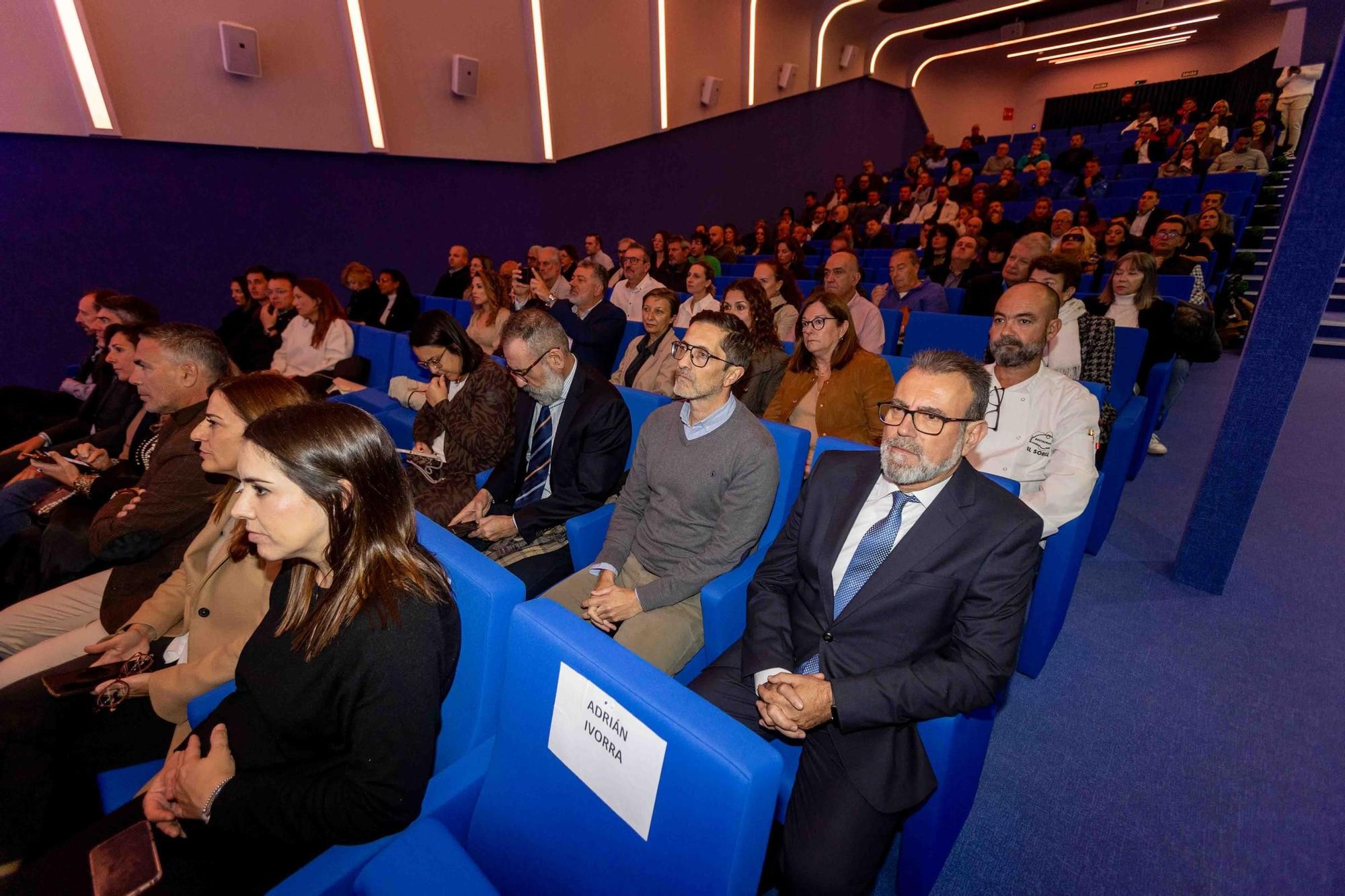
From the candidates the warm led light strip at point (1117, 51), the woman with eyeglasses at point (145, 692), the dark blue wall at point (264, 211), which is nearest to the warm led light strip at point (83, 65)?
the dark blue wall at point (264, 211)

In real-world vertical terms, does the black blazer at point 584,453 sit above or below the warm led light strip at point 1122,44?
below

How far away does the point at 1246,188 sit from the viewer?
22.3ft

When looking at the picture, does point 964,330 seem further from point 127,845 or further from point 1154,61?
point 1154,61

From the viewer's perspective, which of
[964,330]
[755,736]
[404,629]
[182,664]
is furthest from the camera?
[964,330]

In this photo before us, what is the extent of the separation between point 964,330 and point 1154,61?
15.6 m

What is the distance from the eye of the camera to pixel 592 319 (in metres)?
3.95

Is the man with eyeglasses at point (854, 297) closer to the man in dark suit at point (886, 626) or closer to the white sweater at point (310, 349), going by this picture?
the man in dark suit at point (886, 626)

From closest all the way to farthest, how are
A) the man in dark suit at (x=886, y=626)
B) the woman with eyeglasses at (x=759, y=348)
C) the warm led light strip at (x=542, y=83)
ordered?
the man in dark suit at (x=886, y=626)
the woman with eyeglasses at (x=759, y=348)
the warm led light strip at (x=542, y=83)

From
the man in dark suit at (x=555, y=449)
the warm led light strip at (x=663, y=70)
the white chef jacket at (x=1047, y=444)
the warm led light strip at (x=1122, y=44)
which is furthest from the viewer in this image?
the warm led light strip at (x=1122, y=44)

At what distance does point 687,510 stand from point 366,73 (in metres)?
6.18

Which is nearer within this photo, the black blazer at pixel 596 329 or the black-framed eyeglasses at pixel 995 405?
the black-framed eyeglasses at pixel 995 405

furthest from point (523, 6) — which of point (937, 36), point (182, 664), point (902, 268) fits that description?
point (937, 36)

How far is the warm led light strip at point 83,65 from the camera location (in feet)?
→ 13.9

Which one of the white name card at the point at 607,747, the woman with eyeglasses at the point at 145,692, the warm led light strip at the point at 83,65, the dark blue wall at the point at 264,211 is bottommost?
the woman with eyeglasses at the point at 145,692
